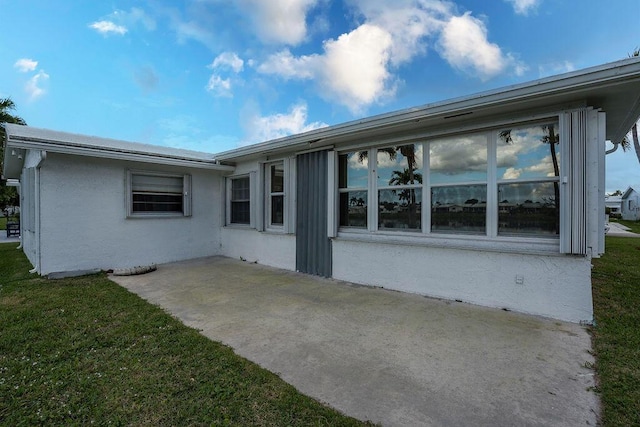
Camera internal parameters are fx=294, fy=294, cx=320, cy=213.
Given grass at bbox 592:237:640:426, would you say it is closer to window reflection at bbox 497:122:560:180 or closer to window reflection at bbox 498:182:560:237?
window reflection at bbox 498:182:560:237

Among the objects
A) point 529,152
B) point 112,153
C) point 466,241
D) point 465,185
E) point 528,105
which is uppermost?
point 528,105

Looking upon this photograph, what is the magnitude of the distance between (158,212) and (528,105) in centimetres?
802

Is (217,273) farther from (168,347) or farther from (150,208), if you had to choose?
(168,347)

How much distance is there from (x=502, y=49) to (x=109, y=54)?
37.7ft

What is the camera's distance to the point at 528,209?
13.5 feet

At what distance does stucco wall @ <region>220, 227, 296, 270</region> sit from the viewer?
274 inches

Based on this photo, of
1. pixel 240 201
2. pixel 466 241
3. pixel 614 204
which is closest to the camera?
pixel 466 241

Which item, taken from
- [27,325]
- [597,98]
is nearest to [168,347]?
[27,325]

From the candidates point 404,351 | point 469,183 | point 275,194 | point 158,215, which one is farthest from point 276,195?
point 404,351

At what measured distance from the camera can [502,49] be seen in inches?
322

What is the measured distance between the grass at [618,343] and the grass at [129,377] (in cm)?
190

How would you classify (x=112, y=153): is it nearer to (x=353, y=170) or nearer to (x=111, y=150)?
(x=111, y=150)

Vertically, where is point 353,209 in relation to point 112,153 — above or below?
below

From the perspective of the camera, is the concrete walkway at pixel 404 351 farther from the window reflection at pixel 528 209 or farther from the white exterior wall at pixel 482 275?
the window reflection at pixel 528 209
